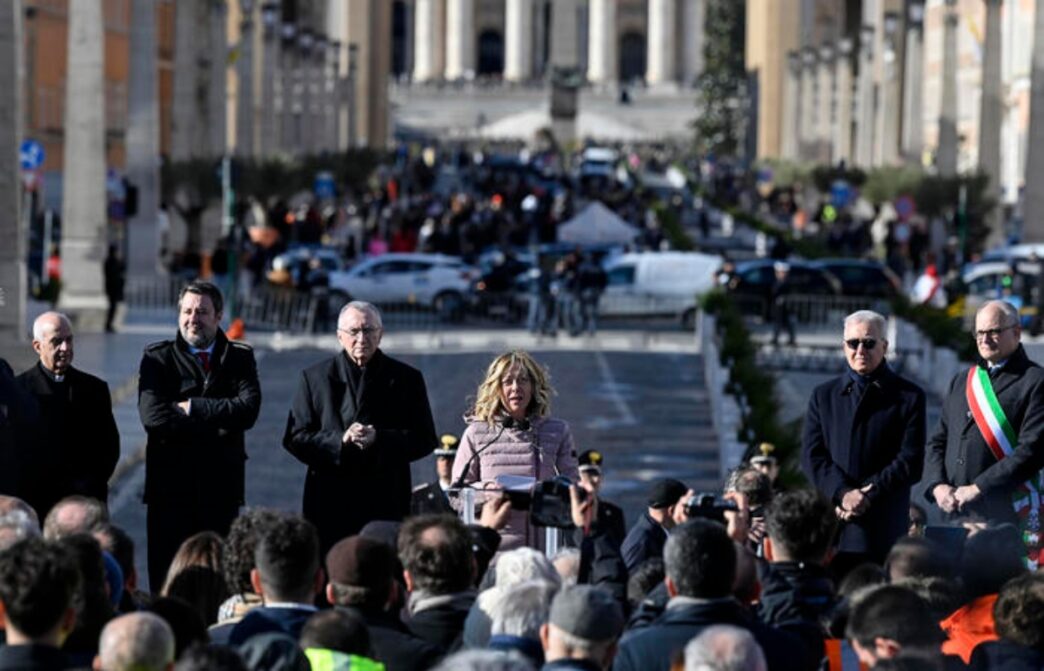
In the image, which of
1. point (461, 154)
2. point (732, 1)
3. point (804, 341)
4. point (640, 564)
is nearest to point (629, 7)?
point (732, 1)

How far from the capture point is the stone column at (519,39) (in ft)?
561

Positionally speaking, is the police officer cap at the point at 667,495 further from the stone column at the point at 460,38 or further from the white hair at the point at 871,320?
the stone column at the point at 460,38

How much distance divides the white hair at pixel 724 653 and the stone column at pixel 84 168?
100 ft

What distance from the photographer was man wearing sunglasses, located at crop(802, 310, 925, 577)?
1239cm

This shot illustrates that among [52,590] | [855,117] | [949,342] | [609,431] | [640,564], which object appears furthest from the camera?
[855,117]

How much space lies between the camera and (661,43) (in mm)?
167000

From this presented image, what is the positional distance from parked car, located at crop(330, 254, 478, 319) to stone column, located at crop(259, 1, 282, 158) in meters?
19.3

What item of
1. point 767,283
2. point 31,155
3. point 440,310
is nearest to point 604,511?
point 31,155

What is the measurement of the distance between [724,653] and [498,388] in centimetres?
459

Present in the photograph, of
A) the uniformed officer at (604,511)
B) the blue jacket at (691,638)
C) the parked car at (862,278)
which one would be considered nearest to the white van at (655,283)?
the parked car at (862,278)

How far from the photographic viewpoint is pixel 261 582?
29.8ft

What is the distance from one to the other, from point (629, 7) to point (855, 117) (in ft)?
295

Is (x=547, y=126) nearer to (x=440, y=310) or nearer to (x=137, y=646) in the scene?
(x=440, y=310)

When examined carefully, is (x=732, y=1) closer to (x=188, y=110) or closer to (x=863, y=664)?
(x=188, y=110)
